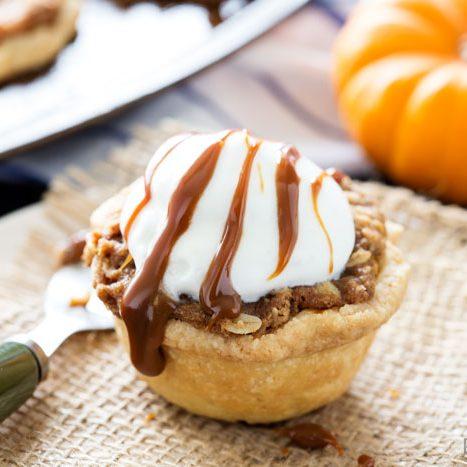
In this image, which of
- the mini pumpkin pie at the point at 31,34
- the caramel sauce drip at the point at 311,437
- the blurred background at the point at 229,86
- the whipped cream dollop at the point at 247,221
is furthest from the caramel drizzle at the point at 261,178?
the mini pumpkin pie at the point at 31,34

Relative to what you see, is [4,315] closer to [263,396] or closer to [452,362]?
[263,396]

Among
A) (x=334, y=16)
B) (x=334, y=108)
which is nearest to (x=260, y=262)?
(x=334, y=108)

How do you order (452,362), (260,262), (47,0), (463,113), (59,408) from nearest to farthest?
(260,262), (59,408), (452,362), (463,113), (47,0)

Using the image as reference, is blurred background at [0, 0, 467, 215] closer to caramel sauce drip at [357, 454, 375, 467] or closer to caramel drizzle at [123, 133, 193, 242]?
caramel drizzle at [123, 133, 193, 242]

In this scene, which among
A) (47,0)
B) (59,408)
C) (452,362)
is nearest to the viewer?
(59,408)

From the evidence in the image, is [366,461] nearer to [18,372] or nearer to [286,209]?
[286,209]

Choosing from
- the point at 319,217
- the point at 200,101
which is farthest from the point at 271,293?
the point at 200,101

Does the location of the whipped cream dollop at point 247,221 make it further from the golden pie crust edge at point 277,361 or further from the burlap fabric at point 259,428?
the burlap fabric at point 259,428
